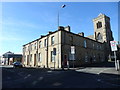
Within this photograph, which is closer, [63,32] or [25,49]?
[63,32]

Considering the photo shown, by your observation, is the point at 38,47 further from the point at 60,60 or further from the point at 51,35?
the point at 60,60

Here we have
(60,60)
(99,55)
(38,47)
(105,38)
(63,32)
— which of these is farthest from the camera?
(105,38)

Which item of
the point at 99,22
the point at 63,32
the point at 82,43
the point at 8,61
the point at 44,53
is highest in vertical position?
the point at 99,22

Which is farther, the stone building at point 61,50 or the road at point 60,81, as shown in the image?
the stone building at point 61,50

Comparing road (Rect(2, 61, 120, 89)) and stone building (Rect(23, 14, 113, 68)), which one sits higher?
stone building (Rect(23, 14, 113, 68))

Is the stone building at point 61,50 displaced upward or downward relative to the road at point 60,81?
upward

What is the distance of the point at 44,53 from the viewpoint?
29.8m

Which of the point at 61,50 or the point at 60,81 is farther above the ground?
the point at 61,50

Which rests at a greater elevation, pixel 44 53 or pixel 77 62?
pixel 44 53

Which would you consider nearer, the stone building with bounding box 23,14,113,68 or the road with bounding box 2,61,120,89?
the road with bounding box 2,61,120,89

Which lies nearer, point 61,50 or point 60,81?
point 60,81

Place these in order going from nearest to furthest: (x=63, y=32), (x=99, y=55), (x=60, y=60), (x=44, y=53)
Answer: (x=60, y=60), (x=63, y=32), (x=44, y=53), (x=99, y=55)

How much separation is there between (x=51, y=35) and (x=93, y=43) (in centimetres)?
1484

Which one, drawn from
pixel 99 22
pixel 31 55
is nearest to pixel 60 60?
pixel 31 55
